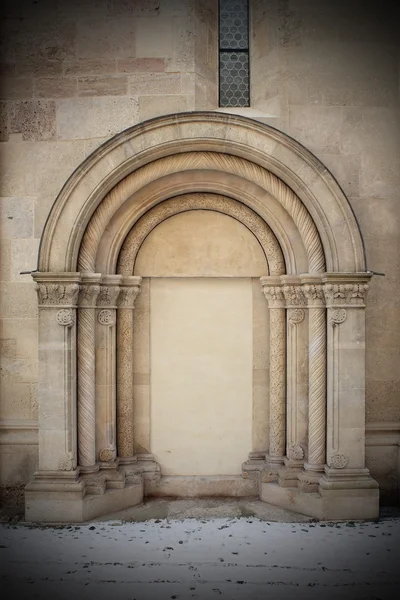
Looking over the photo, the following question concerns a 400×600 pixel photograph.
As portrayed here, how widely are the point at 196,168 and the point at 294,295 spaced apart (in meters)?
1.85

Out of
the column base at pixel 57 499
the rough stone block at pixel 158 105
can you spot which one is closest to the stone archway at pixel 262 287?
the column base at pixel 57 499

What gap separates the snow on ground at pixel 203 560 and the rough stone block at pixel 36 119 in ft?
14.0

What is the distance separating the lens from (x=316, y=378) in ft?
18.2

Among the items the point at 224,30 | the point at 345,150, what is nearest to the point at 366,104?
the point at 345,150

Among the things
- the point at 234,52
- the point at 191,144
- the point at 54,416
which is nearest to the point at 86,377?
the point at 54,416

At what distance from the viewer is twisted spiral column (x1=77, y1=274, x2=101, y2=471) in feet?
18.2

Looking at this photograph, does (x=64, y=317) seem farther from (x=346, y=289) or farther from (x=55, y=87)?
(x=346, y=289)

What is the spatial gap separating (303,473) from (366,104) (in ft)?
13.9

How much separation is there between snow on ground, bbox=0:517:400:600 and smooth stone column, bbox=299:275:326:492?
1.76 ft

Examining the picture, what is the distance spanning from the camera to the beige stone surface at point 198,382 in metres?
6.12

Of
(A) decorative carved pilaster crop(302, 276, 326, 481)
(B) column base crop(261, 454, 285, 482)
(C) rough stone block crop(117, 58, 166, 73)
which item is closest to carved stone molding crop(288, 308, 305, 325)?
(A) decorative carved pilaster crop(302, 276, 326, 481)

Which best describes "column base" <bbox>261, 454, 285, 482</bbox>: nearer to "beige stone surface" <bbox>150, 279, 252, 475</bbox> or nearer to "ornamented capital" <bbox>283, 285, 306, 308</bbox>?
"beige stone surface" <bbox>150, 279, 252, 475</bbox>

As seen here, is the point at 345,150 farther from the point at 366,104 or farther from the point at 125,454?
the point at 125,454

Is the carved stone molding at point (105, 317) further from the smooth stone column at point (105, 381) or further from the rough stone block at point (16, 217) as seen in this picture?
the rough stone block at point (16, 217)
